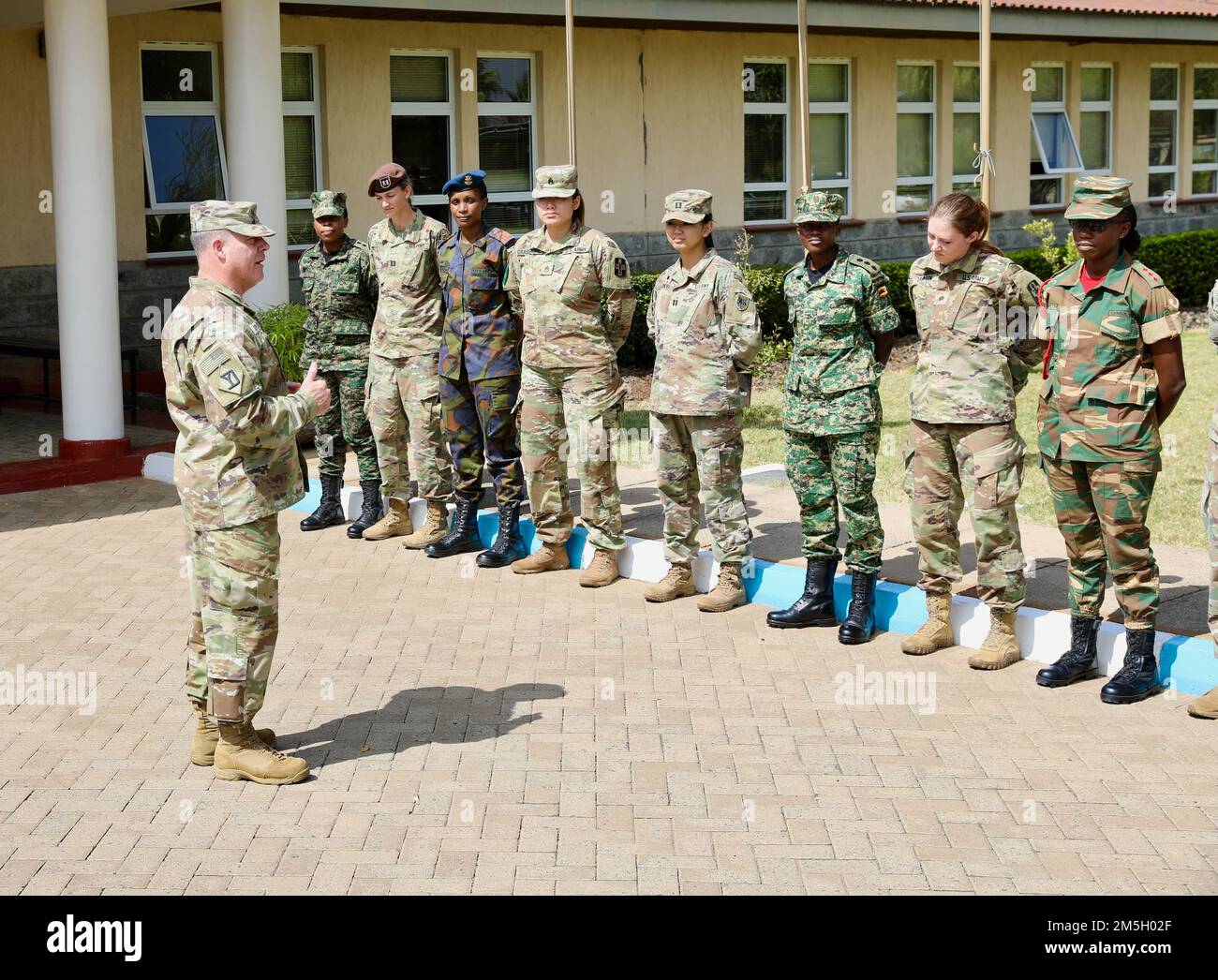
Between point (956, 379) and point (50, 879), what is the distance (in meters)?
4.13

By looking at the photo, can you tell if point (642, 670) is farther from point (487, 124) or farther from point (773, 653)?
point (487, 124)

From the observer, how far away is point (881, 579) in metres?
8.06

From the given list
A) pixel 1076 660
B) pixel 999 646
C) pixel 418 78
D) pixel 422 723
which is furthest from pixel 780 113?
pixel 422 723

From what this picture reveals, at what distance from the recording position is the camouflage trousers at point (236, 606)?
5.56 metres

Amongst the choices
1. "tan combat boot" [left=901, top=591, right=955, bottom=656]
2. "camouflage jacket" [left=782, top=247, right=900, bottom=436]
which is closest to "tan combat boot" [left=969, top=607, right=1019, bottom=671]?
"tan combat boot" [left=901, top=591, right=955, bottom=656]

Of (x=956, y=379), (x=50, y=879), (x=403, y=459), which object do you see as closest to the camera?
(x=50, y=879)

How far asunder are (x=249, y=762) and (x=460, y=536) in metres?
3.68

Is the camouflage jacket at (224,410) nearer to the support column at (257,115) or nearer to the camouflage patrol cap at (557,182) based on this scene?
the camouflage patrol cap at (557,182)

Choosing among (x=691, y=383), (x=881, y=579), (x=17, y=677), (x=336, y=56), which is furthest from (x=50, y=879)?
(x=336, y=56)

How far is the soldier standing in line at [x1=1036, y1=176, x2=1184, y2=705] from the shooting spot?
20.5ft

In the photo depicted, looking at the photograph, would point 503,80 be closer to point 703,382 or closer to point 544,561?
point 544,561

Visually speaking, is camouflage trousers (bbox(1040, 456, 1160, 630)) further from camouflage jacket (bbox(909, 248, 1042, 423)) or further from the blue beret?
the blue beret

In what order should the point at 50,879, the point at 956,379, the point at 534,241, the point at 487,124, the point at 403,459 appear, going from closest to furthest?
the point at 50,879, the point at 956,379, the point at 534,241, the point at 403,459, the point at 487,124

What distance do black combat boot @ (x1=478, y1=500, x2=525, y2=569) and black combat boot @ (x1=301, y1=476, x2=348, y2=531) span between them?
1.44 m
